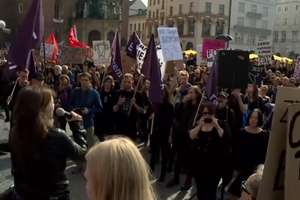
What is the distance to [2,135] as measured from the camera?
11.1m

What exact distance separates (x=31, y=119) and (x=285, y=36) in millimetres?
100233

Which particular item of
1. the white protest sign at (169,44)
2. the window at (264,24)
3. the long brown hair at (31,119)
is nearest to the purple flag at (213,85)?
the white protest sign at (169,44)

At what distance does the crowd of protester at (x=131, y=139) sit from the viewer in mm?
2268

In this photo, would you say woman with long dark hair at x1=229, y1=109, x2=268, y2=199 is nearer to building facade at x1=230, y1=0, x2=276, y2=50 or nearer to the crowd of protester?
the crowd of protester

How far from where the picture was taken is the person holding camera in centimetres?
619

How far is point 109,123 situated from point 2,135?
10.2ft

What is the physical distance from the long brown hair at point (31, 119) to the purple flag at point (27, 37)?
4.74 meters

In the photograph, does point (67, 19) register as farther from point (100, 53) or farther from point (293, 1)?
point (293, 1)

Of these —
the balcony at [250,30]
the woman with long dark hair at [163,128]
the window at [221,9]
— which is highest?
the window at [221,9]

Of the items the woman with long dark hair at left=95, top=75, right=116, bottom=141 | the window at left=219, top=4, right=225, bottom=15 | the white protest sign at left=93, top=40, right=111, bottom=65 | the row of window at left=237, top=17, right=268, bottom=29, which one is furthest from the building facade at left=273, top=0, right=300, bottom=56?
the woman with long dark hair at left=95, top=75, right=116, bottom=141

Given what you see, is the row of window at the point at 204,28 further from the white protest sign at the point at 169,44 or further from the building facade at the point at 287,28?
the white protest sign at the point at 169,44

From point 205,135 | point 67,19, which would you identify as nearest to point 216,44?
point 205,135

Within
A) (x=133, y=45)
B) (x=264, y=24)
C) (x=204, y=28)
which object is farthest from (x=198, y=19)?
(x=133, y=45)

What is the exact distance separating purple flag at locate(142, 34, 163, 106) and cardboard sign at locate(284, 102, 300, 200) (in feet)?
19.5
